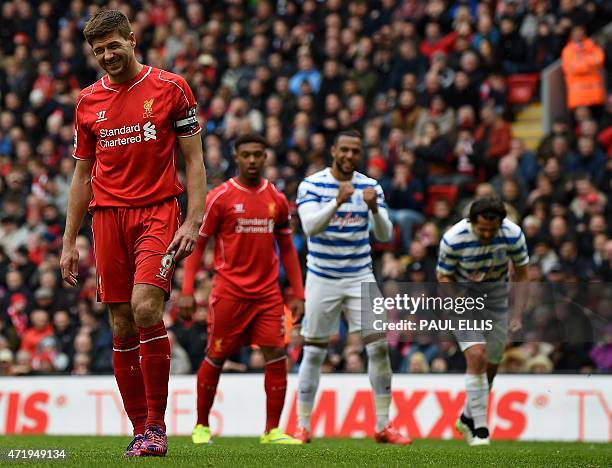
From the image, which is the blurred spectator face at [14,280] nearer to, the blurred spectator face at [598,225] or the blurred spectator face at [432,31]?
the blurred spectator face at [432,31]

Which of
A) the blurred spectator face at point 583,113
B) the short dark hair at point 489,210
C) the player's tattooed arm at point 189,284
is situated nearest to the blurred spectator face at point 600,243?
the blurred spectator face at point 583,113

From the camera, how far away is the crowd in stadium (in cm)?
1482

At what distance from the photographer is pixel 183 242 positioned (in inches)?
285

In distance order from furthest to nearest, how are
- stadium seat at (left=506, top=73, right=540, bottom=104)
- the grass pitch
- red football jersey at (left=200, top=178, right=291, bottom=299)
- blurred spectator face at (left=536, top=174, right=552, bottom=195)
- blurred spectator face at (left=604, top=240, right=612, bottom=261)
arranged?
stadium seat at (left=506, top=73, right=540, bottom=104) → blurred spectator face at (left=536, top=174, right=552, bottom=195) → blurred spectator face at (left=604, top=240, right=612, bottom=261) → red football jersey at (left=200, top=178, right=291, bottom=299) → the grass pitch

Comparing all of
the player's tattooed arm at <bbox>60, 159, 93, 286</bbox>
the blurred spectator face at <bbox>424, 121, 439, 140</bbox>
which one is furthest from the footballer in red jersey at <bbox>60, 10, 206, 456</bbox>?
the blurred spectator face at <bbox>424, 121, 439, 140</bbox>

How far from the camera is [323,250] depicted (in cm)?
1084

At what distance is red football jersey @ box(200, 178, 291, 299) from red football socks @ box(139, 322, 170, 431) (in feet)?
10.4

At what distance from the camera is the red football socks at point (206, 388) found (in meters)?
10.5

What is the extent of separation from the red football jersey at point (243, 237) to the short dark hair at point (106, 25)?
340 cm

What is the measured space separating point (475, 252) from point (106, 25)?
4137 mm

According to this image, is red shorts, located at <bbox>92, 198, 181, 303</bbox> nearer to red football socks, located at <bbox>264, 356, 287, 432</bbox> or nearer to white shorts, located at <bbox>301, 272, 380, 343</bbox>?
red football socks, located at <bbox>264, 356, 287, 432</bbox>

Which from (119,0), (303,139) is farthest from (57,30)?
(303,139)

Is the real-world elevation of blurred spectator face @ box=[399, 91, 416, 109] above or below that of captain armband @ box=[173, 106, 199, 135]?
above

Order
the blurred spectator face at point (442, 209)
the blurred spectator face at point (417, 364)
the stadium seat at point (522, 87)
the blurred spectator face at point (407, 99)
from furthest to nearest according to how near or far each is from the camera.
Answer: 1. the stadium seat at point (522, 87)
2. the blurred spectator face at point (407, 99)
3. the blurred spectator face at point (442, 209)
4. the blurred spectator face at point (417, 364)
